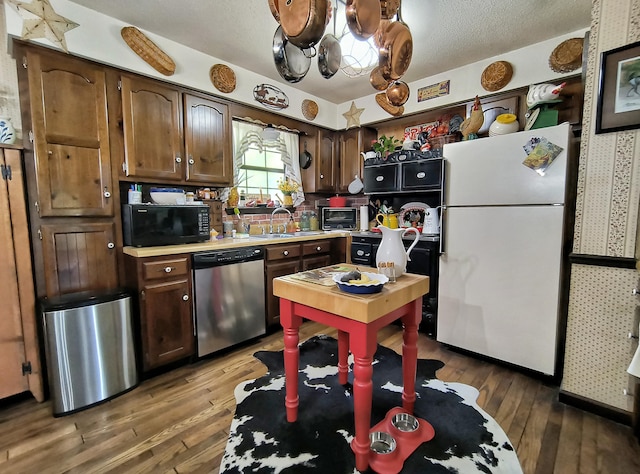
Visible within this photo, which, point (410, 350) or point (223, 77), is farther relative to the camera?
point (223, 77)

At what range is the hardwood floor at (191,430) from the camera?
1.42 m

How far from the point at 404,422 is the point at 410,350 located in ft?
1.24

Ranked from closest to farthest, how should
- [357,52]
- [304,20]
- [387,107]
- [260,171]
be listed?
[304,20] < [357,52] < [387,107] < [260,171]

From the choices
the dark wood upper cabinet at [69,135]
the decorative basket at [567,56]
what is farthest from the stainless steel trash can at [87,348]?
the decorative basket at [567,56]

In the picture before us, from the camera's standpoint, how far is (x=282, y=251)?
2.92 m

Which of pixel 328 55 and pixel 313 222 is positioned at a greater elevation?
pixel 328 55

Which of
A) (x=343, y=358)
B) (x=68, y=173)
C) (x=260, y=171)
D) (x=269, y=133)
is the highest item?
(x=269, y=133)

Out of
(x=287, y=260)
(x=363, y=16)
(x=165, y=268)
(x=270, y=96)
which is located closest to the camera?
(x=363, y=16)

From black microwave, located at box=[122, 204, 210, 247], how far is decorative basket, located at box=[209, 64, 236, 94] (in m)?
1.17

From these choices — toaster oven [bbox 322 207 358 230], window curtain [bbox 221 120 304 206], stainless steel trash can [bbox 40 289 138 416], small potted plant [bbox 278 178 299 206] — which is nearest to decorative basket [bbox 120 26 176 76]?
window curtain [bbox 221 120 304 206]

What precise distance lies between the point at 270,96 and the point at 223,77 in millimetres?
557

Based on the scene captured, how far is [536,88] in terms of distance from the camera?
229 cm

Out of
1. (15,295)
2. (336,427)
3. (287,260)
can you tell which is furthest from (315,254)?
(15,295)

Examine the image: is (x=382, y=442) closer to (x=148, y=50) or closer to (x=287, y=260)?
(x=287, y=260)
